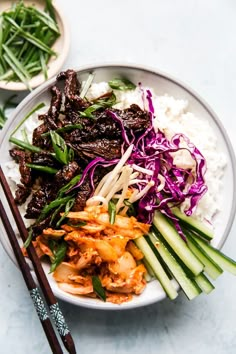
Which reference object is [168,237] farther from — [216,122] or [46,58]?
[46,58]

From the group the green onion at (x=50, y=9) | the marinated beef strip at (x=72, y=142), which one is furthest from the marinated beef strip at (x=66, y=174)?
the green onion at (x=50, y=9)

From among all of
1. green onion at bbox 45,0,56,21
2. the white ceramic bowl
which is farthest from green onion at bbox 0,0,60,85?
the white ceramic bowl

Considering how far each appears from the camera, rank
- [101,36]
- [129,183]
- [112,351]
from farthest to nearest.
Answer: [101,36], [112,351], [129,183]

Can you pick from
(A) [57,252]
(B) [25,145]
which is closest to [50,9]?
(B) [25,145]

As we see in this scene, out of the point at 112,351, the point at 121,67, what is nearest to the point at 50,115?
the point at 121,67

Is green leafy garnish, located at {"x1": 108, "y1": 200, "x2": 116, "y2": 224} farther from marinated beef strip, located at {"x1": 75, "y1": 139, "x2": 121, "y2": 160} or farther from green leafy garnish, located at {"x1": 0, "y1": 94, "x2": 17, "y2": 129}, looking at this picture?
green leafy garnish, located at {"x1": 0, "y1": 94, "x2": 17, "y2": 129}

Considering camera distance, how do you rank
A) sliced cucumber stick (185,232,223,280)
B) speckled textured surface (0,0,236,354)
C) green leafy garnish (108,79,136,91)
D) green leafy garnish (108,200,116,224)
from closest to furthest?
green leafy garnish (108,200,116,224)
sliced cucumber stick (185,232,223,280)
green leafy garnish (108,79,136,91)
speckled textured surface (0,0,236,354)
